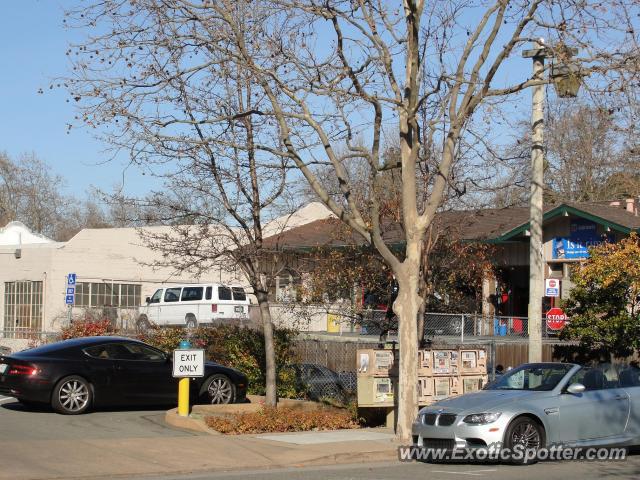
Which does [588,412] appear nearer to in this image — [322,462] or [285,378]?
[322,462]

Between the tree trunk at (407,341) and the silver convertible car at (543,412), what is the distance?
88 cm

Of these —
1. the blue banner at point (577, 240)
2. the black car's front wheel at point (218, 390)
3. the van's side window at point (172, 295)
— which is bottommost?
the black car's front wheel at point (218, 390)

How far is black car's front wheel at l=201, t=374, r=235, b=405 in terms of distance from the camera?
60.1ft

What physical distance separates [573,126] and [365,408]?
1277 inches

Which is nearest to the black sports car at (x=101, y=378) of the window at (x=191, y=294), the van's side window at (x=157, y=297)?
the window at (x=191, y=294)

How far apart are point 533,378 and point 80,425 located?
7.62 meters

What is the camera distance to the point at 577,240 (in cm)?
3259

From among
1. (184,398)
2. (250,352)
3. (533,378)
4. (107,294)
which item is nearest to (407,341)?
(533,378)

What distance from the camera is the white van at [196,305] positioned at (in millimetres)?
37500

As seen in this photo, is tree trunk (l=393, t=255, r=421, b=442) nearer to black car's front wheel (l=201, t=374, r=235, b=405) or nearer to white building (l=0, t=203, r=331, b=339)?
black car's front wheel (l=201, t=374, r=235, b=405)

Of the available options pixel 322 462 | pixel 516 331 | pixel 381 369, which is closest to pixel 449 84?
pixel 381 369

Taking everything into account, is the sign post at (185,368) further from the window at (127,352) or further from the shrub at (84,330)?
the shrub at (84,330)

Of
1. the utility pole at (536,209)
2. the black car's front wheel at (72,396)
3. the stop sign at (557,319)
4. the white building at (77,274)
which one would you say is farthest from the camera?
the white building at (77,274)

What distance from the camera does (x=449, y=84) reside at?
1549 centimetres
